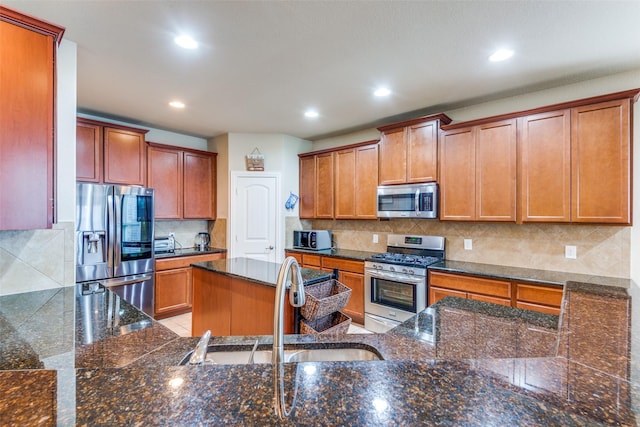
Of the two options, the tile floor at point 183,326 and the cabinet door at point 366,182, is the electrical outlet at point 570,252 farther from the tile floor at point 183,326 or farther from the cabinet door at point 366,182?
the tile floor at point 183,326

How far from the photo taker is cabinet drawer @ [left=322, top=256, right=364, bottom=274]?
3.87 meters

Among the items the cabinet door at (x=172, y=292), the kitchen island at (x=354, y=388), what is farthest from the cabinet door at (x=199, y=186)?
the kitchen island at (x=354, y=388)

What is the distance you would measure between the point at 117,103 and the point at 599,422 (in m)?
4.34

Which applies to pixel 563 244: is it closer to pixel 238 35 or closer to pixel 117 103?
pixel 238 35

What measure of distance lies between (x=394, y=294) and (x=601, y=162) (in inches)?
87.4

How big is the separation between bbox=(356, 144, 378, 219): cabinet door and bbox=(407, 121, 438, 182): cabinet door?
0.53 meters

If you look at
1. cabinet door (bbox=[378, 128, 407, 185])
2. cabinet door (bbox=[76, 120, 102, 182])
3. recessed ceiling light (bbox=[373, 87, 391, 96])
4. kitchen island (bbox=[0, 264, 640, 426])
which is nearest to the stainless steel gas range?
cabinet door (bbox=[378, 128, 407, 185])

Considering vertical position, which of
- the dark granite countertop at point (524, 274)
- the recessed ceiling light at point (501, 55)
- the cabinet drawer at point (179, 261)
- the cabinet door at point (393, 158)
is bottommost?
the cabinet drawer at point (179, 261)

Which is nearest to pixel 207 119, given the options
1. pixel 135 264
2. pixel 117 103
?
pixel 117 103

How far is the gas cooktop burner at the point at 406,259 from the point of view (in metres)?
3.35

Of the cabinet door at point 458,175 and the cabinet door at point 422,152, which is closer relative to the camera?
the cabinet door at point 458,175

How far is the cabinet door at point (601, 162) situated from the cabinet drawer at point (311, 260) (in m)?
2.83

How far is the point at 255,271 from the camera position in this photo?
2574 mm

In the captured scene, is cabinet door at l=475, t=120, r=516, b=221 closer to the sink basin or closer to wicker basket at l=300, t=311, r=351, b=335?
wicker basket at l=300, t=311, r=351, b=335
